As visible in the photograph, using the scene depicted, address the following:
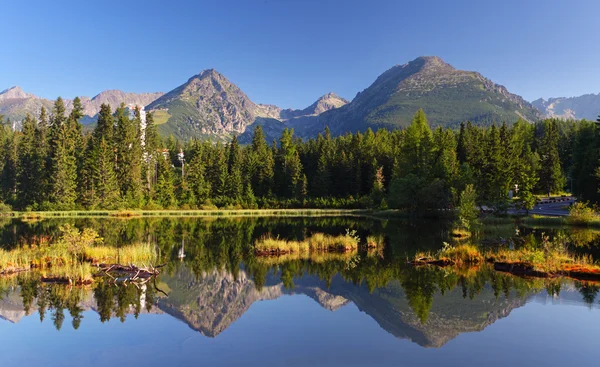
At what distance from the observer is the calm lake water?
14922 mm

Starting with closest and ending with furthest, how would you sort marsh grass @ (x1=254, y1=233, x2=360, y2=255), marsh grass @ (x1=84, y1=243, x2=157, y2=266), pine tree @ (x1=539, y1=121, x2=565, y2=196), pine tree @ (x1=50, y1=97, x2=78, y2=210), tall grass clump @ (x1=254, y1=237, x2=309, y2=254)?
marsh grass @ (x1=84, y1=243, x2=157, y2=266) < tall grass clump @ (x1=254, y1=237, x2=309, y2=254) < marsh grass @ (x1=254, y1=233, x2=360, y2=255) < pine tree @ (x1=50, y1=97, x2=78, y2=210) < pine tree @ (x1=539, y1=121, x2=565, y2=196)

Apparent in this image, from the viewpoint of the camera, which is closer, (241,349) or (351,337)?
(241,349)

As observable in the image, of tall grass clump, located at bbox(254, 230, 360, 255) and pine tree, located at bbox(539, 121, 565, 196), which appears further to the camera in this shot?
pine tree, located at bbox(539, 121, 565, 196)

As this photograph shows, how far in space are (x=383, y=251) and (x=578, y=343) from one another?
22.6 meters

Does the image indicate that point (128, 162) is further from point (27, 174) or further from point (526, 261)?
point (526, 261)

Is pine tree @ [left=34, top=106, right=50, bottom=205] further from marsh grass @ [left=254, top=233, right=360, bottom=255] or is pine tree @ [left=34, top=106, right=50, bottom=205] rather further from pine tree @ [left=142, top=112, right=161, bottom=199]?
marsh grass @ [left=254, top=233, right=360, bottom=255]

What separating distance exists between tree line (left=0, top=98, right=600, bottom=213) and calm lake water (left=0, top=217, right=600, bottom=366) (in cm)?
4908

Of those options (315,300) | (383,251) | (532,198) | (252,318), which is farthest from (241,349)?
(532,198)

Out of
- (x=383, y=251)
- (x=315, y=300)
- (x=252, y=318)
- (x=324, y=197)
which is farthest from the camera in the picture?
(x=324, y=197)

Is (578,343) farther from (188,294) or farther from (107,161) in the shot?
(107,161)

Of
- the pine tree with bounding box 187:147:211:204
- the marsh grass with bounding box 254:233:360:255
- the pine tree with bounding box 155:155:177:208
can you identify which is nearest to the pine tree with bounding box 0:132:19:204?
the pine tree with bounding box 155:155:177:208

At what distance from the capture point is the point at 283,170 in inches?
5153

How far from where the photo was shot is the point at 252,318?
20.0 meters

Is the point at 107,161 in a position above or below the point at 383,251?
above
